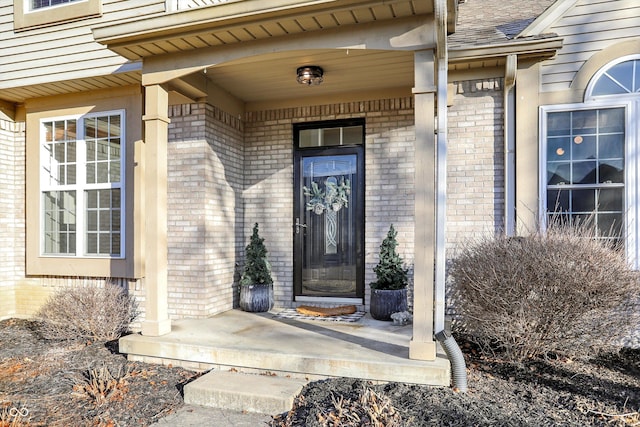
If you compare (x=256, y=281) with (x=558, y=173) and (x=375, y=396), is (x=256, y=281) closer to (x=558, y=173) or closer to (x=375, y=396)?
(x=375, y=396)

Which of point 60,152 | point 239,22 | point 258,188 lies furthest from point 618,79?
point 60,152

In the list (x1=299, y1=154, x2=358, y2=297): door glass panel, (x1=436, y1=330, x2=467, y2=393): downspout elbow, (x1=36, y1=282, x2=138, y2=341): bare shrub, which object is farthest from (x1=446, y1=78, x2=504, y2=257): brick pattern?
(x1=36, y1=282, x2=138, y2=341): bare shrub

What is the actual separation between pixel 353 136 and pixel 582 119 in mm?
2556

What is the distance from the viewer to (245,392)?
3.16 metres

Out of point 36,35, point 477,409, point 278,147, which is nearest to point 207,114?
point 278,147

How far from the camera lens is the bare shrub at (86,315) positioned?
4715mm

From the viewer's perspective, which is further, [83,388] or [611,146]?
[611,146]

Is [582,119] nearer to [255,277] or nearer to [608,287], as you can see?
[608,287]

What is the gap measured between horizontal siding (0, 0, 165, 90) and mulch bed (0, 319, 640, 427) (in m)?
3.39

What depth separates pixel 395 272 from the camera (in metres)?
4.90

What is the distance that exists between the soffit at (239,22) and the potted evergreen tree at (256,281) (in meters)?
2.49

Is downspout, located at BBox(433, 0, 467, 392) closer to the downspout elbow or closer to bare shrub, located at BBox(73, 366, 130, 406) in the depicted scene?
the downspout elbow

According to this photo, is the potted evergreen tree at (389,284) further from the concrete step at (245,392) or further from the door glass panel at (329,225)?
the concrete step at (245,392)

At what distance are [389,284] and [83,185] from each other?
4.16m
